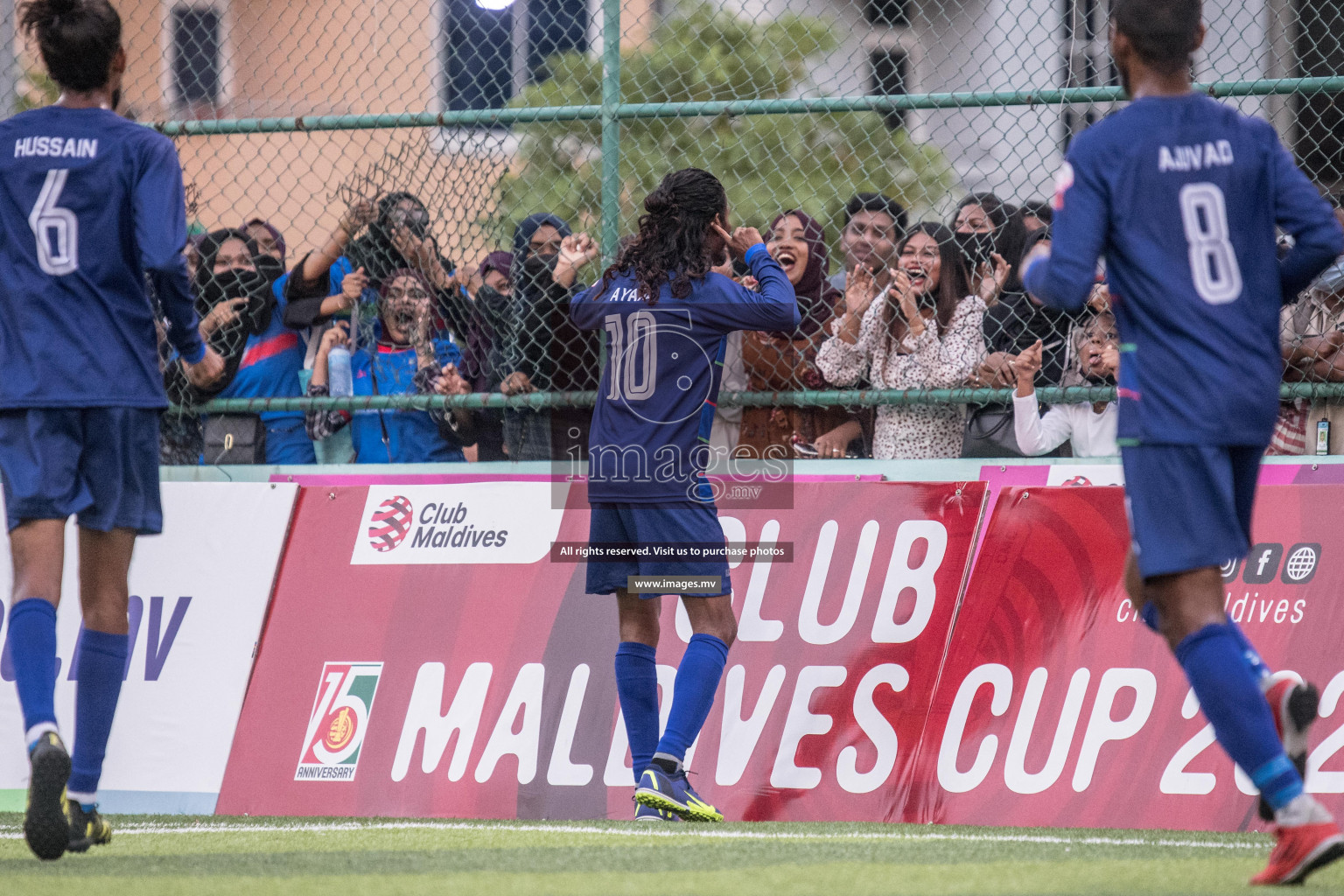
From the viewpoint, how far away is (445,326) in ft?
20.8

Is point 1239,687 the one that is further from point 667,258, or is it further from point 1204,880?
point 667,258

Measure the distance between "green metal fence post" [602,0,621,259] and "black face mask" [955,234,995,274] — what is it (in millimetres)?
1339

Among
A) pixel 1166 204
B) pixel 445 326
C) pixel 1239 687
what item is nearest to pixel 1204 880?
pixel 1239 687

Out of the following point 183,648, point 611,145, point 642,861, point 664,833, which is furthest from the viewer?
point 611,145

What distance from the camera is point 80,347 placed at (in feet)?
13.3

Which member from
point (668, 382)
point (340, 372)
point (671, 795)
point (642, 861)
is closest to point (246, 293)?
point (340, 372)

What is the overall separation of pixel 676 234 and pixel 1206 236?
2.30 meters

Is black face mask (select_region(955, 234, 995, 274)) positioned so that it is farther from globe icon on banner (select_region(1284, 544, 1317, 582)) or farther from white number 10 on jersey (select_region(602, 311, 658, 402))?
globe icon on banner (select_region(1284, 544, 1317, 582))

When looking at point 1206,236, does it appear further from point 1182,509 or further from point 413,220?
point 413,220

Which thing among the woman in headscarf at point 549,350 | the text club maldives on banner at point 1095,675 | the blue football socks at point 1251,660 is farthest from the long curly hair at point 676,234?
the blue football socks at point 1251,660

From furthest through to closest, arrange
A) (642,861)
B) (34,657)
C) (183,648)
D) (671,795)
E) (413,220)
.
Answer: (413,220)
(183,648)
(671,795)
(34,657)
(642,861)

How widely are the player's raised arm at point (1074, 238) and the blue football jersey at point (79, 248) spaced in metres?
2.22

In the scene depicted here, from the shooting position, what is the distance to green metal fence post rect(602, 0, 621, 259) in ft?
19.6

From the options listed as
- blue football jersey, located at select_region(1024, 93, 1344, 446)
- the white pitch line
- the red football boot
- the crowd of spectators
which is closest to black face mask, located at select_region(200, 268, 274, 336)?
the crowd of spectators
